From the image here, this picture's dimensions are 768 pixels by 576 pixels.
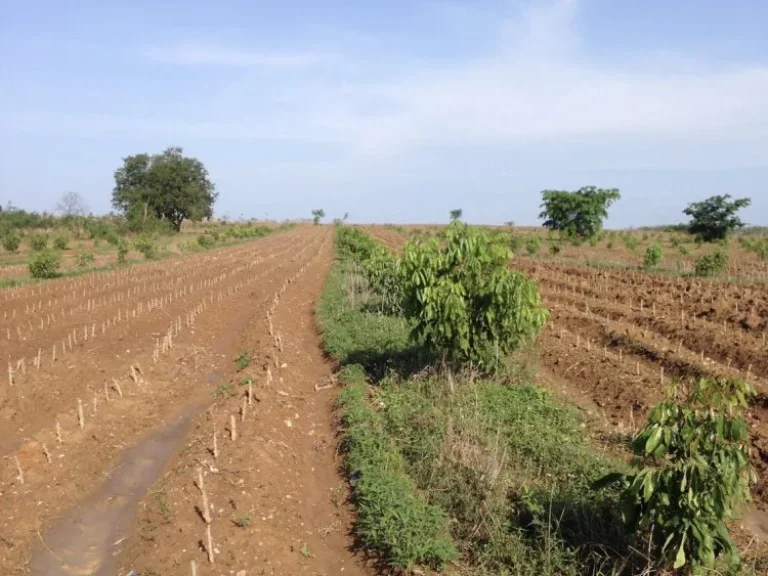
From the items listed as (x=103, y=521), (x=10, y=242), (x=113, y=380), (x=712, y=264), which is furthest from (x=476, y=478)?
(x=10, y=242)

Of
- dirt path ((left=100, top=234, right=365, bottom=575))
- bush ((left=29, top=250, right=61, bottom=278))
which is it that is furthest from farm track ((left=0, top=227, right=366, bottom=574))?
bush ((left=29, top=250, right=61, bottom=278))

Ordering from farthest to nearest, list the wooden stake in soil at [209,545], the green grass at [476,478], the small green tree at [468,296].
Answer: the small green tree at [468,296] → the wooden stake in soil at [209,545] → the green grass at [476,478]

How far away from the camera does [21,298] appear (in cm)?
1784

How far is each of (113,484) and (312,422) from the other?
9.02ft

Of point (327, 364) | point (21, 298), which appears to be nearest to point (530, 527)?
point (327, 364)

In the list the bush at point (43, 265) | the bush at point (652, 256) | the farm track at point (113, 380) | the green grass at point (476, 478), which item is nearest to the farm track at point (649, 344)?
the green grass at point (476, 478)

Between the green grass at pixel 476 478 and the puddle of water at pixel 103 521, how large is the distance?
229cm

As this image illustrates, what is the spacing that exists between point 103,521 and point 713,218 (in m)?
42.7

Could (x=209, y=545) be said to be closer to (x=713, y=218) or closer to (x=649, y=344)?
(x=649, y=344)

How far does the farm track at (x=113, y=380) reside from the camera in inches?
252

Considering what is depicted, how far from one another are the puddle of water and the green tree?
40.7 m

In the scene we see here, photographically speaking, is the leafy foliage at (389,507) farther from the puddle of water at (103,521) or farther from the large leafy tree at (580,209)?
the large leafy tree at (580,209)

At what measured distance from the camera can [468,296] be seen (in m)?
8.57

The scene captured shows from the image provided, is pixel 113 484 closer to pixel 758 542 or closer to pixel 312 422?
pixel 312 422
